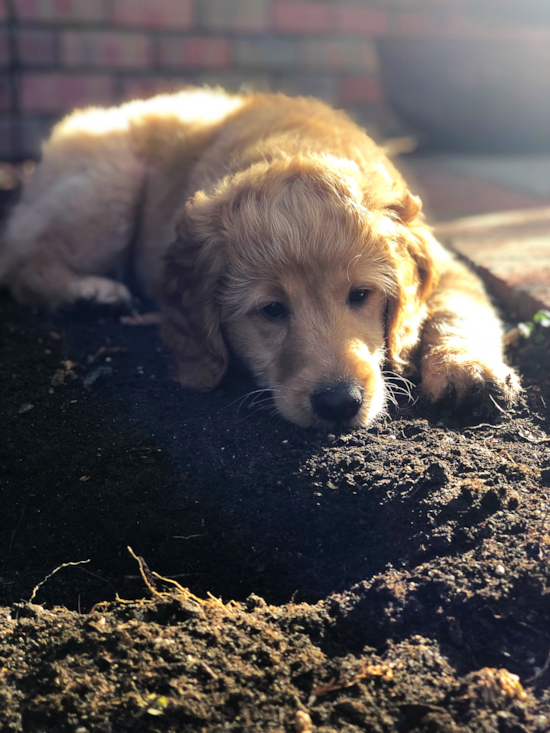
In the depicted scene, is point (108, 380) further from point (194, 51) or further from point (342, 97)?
point (342, 97)

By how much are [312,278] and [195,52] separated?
5.08m

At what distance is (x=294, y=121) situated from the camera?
3275 mm

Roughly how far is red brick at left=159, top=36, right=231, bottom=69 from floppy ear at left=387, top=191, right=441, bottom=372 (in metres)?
4.69

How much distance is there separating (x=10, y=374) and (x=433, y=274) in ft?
6.28

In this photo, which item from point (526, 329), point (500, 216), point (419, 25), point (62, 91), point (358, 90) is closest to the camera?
point (526, 329)

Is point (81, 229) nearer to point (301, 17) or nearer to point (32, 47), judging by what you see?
point (32, 47)

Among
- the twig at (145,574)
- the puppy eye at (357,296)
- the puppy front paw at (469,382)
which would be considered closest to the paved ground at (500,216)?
the puppy front paw at (469,382)

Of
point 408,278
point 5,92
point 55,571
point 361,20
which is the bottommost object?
point 55,571

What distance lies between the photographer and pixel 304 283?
2650 millimetres

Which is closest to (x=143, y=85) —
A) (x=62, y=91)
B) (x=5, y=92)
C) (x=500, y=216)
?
(x=62, y=91)

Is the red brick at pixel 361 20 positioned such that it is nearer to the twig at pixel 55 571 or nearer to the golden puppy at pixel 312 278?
the golden puppy at pixel 312 278

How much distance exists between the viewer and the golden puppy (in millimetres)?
2570

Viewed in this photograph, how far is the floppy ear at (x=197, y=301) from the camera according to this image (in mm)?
2838

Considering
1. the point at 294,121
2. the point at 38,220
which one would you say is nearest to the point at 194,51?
the point at 38,220
